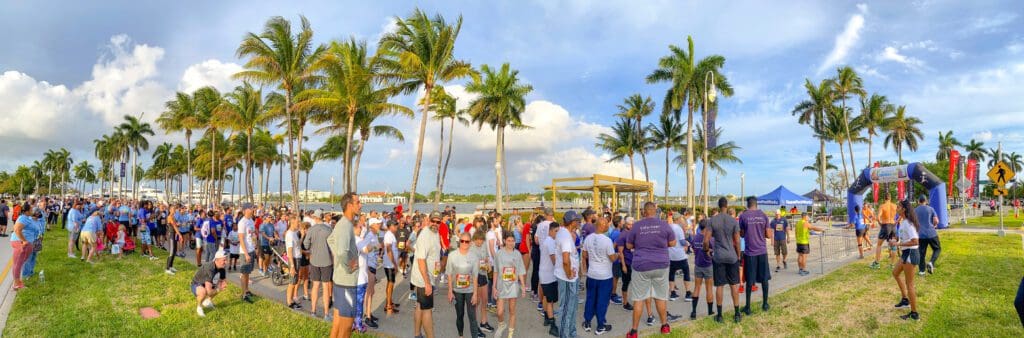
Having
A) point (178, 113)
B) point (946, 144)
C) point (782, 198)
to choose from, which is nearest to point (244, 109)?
point (178, 113)

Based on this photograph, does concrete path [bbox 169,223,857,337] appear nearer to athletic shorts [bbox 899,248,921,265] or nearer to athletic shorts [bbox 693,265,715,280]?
athletic shorts [bbox 693,265,715,280]

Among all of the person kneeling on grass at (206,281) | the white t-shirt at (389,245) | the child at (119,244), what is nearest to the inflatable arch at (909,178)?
the white t-shirt at (389,245)

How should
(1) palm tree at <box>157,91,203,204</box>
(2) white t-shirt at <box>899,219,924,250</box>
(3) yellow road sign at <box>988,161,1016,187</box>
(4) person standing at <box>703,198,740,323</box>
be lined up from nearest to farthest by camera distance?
(4) person standing at <box>703,198,740,323</box>
(2) white t-shirt at <box>899,219,924,250</box>
(3) yellow road sign at <box>988,161,1016,187</box>
(1) palm tree at <box>157,91,203,204</box>

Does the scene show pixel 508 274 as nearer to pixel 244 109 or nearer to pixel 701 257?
pixel 701 257

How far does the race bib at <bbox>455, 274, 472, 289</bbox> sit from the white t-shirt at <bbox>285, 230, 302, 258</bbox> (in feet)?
12.2

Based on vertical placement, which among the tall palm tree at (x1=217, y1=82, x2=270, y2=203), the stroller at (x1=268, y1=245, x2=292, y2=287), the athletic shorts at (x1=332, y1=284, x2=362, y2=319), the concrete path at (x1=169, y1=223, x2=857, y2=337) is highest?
the tall palm tree at (x1=217, y1=82, x2=270, y2=203)

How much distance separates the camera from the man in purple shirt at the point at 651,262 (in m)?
6.18

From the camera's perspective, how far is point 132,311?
7.68 metres

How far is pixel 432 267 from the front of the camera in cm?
586

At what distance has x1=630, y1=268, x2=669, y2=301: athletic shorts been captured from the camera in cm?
620

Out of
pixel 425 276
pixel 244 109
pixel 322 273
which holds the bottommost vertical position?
pixel 322 273

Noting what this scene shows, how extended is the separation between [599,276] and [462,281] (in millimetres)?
1890

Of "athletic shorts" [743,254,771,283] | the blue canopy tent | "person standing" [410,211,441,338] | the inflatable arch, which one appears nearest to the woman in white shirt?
"athletic shorts" [743,254,771,283]

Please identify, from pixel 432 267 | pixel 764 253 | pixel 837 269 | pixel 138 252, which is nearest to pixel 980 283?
pixel 837 269
